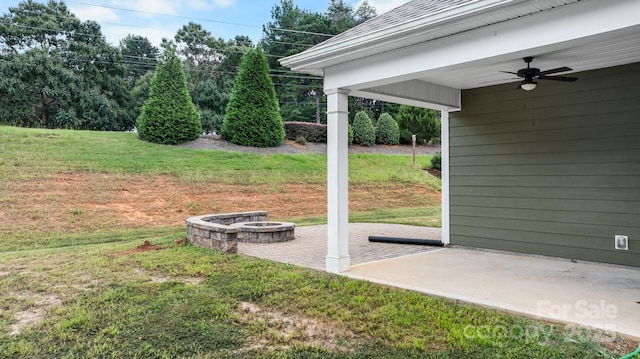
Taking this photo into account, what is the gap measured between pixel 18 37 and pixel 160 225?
1973cm

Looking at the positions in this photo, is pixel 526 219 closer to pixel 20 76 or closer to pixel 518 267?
pixel 518 267

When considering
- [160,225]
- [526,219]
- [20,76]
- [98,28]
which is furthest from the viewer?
[98,28]

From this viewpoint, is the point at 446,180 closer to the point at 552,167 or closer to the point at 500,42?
the point at 552,167

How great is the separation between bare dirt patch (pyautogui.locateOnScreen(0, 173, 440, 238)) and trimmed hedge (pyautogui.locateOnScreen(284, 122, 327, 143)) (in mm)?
4517

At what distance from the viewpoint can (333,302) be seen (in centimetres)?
383

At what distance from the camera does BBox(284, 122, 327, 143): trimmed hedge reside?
702 inches

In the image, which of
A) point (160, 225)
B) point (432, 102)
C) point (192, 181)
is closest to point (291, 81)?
point (192, 181)

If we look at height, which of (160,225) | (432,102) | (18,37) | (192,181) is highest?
(18,37)

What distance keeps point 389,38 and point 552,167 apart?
316 cm

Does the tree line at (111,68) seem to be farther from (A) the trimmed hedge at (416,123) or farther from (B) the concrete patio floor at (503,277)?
(B) the concrete patio floor at (503,277)

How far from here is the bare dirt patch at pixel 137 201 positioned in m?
9.16

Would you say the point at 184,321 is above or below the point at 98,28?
below

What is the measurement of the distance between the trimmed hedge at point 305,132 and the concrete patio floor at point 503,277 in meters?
11.1

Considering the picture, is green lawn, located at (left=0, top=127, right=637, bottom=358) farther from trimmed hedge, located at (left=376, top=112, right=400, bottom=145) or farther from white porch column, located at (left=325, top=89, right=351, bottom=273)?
trimmed hedge, located at (left=376, top=112, right=400, bottom=145)
